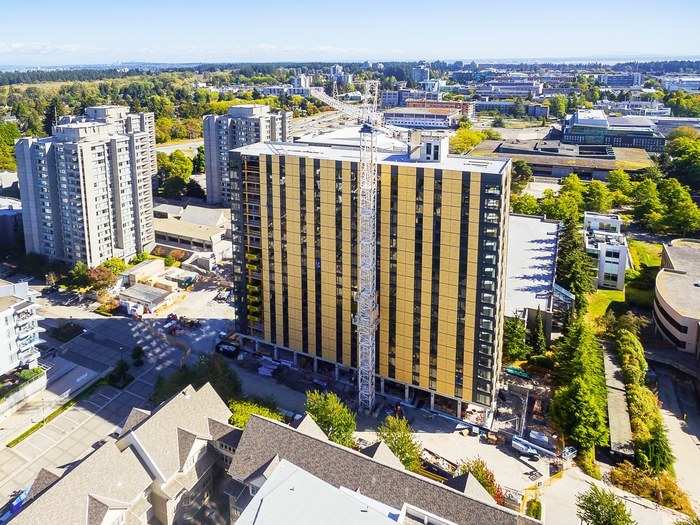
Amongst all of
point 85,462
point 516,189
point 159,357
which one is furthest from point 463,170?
point 516,189

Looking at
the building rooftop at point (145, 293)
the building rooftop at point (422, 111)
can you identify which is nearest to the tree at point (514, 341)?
the building rooftop at point (145, 293)

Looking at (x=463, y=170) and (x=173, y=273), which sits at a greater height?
(x=463, y=170)

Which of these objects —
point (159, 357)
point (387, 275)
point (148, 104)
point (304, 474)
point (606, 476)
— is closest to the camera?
point (304, 474)

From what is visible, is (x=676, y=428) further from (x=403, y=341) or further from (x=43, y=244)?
(x=43, y=244)

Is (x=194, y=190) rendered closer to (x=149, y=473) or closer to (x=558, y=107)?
(x=149, y=473)

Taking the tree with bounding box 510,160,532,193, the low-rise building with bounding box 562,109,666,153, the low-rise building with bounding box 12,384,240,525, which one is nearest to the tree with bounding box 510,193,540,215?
the tree with bounding box 510,160,532,193

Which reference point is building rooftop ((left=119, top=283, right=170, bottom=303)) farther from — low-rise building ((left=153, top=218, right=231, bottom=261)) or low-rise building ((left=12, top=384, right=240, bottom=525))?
low-rise building ((left=12, top=384, right=240, bottom=525))

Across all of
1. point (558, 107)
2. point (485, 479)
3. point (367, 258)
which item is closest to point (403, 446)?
point (485, 479)
